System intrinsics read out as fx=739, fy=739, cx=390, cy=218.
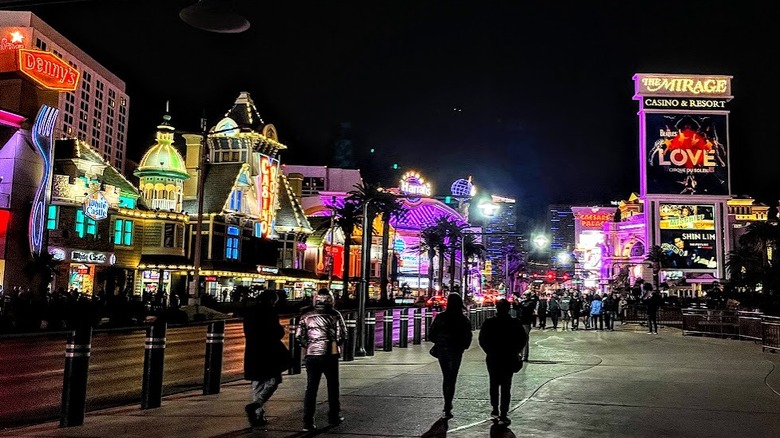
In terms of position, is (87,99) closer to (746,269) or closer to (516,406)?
(746,269)

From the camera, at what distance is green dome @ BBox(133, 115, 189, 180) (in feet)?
174

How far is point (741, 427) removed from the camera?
30.5 ft

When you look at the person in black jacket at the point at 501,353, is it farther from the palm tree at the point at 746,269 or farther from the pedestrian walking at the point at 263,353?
the palm tree at the point at 746,269

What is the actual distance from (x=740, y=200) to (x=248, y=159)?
103 metres

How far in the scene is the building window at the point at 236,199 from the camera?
56.6 meters

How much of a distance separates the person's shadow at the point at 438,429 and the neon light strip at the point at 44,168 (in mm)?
34155

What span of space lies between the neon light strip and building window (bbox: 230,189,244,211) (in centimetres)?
1745

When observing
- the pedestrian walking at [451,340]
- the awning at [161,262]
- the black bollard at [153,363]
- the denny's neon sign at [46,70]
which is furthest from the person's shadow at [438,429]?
the awning at [161,262]

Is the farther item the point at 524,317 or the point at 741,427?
the point at 524,317

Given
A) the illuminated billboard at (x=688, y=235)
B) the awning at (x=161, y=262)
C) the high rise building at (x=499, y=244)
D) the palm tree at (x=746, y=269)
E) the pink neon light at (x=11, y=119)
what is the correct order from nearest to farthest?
the pink neon light at (x=11, y=119) < the palm tree at (x=746, y=269) < the awning at (x=161, y=262) < the illuminated billboard at (x=688, y=235) < the high rise building at (x=499, y=244)

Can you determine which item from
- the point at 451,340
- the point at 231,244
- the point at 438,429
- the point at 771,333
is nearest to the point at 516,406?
the point at 451,340

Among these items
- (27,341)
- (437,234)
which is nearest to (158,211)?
(27,341)

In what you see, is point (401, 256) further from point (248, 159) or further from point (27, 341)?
point (27, 341)

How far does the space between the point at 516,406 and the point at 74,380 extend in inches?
238
